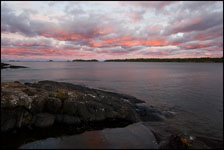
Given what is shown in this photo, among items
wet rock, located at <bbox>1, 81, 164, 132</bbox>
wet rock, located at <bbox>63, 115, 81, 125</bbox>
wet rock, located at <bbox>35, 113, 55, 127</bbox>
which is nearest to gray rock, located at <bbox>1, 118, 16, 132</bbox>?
→ wet rock, located at <bbox>1, 81, 164, 132</bbox>

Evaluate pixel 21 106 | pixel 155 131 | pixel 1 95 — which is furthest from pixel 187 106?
pixel 1 95

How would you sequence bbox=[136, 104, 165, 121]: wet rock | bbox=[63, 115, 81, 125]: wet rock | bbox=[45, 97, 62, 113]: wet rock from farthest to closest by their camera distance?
bbox=[136, 104, 165, 121]: wet rock → bbox=[45, 97, 62, 113]: wet rock → bbox=[63, 115, 81, 125]: wet rock

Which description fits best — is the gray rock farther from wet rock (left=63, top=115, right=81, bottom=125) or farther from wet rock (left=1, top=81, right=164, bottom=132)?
wet rock (left=63, top=115, right=81, bottom=125)

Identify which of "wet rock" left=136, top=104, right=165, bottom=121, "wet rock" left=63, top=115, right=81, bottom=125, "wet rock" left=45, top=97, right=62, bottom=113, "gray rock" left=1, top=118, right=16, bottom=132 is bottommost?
"wet rock" left=136, top=104, right=165, bottom=121

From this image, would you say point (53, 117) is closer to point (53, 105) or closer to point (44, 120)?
point (44, 120)

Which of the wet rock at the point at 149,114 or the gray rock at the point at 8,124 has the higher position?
the gray rock at the point at 8,124

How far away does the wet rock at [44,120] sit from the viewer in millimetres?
11585

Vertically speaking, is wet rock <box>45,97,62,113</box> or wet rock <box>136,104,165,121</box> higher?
wet rock <box>45,97,62,113</box>

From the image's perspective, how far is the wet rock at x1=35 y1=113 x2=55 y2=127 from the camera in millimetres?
11585

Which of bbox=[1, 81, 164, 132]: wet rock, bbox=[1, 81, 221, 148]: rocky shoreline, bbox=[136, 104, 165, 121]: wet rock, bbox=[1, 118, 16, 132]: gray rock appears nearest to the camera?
→ bbox=[1, 81, 221, 148]: rocky shoreline

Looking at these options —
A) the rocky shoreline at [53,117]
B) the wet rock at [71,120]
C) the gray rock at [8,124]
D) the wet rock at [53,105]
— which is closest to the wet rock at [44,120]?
the rocky shoreline at [53,117]

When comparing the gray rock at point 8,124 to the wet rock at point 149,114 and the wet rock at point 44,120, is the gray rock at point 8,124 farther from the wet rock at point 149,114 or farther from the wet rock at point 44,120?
the wet rock at point 149,114

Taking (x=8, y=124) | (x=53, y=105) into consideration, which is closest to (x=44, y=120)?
(x=53, y=105)

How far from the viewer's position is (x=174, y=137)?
9273 millimetres
